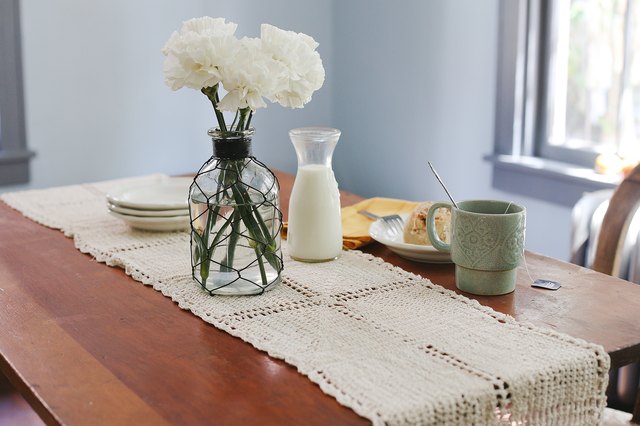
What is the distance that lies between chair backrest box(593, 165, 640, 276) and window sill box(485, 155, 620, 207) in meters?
0.92

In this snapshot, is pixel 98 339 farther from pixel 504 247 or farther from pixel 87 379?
pixel 504 247

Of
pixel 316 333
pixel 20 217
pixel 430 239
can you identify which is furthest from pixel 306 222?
pixel 20 217

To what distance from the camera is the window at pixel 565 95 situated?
2.58 metres

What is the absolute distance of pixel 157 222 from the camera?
60.2 inches

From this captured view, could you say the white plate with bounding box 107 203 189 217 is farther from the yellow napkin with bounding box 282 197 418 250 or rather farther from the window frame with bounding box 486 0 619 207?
the window frame with bounding box 486 0 619 207

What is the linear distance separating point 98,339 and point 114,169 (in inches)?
86.9

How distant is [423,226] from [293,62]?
1.24 feet

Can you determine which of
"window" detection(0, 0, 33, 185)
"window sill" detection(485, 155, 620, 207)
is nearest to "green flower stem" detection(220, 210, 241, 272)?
"window sill" detection(485, 155, 620, 207)

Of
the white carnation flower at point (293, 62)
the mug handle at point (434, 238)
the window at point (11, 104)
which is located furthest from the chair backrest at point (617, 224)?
the window at point (11, 104)

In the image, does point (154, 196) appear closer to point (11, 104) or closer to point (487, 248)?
point (487, 248)

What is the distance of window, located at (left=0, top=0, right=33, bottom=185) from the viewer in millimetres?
2861

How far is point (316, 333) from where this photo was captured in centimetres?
105

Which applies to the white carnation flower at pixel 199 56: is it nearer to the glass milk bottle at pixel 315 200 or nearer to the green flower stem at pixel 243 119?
the green flower stem at pixel 243 119

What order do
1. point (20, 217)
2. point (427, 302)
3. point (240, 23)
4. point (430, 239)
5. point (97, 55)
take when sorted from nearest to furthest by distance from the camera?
point (427, 302) → point (430, 239) → point (20, 217) → point (97, 55) → point (240, 23)
